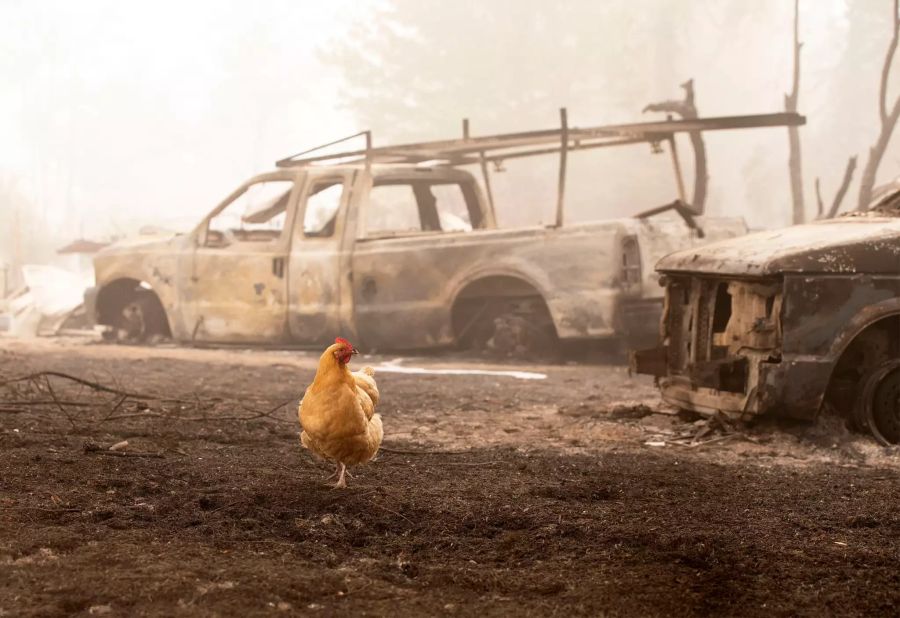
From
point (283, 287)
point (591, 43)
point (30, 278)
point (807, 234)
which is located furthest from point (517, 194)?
point (807, 234)

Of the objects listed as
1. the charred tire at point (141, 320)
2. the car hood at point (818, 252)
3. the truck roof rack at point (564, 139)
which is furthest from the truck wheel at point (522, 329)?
the charred tire at point (141, 320)

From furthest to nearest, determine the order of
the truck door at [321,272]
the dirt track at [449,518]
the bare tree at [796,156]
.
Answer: the bare tree at [796,156], the truck door at [321,272], the dirt track at [449,518]

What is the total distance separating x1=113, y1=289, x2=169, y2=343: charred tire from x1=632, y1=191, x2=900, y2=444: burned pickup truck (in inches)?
319

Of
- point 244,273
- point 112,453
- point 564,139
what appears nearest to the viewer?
point 112,453

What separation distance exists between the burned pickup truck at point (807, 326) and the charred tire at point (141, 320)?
8.11 meters

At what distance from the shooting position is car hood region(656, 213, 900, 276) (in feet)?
20.0

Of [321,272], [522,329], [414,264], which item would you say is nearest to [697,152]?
[522,329]

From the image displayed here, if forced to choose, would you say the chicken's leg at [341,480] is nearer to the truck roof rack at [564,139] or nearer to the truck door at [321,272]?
the truck roof rack at [564,139]

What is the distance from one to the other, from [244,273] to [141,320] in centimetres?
226

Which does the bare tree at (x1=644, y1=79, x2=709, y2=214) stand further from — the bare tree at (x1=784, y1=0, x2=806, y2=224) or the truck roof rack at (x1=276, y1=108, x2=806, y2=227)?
Result: the bare tree at (x1=784, y1=0, x2=806, y2=224)

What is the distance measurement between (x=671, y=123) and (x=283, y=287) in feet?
13.7

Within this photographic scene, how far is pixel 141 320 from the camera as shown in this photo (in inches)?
523

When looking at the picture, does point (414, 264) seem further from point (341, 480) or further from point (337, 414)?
point (337, 414)

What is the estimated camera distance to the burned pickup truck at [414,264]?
989 centimetres
